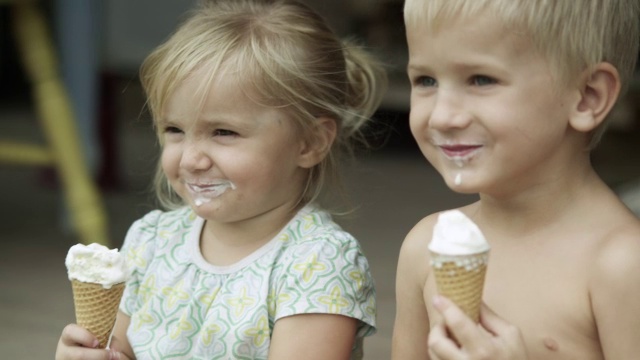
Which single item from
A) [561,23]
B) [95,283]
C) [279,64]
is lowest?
[95,283]

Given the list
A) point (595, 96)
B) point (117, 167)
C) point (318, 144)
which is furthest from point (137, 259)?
point (117, 167)

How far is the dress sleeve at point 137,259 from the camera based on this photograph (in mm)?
2703

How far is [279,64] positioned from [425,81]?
1.54 ft

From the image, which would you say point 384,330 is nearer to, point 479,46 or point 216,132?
point 216,132

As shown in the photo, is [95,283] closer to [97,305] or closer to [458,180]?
[97,305]

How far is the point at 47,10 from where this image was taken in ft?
25.8

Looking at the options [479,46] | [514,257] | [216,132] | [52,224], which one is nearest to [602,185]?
[514,257]

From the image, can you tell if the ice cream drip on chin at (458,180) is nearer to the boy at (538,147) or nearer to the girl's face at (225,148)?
the boy at (538,147)

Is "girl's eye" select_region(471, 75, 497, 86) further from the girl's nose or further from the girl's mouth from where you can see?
the girl's nose

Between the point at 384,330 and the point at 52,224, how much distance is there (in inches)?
76.1

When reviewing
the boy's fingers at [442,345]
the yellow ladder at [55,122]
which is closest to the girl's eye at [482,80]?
the boy's fingers at [442,345]

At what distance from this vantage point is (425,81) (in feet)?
6.85

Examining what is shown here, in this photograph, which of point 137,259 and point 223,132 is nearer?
point 223,132

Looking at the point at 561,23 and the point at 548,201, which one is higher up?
the point at 561,23
